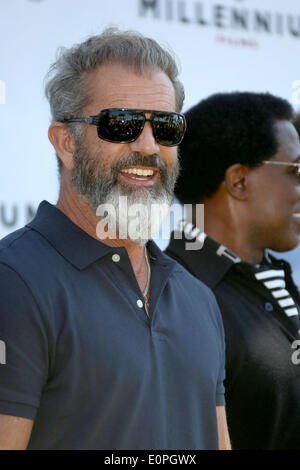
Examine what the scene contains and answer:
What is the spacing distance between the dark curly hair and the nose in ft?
2.58

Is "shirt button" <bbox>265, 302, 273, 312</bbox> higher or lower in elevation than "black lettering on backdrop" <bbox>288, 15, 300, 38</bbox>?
lower

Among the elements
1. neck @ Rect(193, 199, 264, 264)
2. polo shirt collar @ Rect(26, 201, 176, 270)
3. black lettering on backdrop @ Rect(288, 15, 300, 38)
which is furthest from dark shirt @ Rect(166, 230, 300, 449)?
black lettering on backdrop @ Rect(288, 15, 300, 38)

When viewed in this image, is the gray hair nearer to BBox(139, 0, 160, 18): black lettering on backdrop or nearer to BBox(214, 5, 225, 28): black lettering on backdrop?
BBox(139, 0, 160, 18): black lettering on backdrop

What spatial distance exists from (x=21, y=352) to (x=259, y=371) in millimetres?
928

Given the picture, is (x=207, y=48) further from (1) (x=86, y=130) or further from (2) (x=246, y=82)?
(1) (x=86, y=130)

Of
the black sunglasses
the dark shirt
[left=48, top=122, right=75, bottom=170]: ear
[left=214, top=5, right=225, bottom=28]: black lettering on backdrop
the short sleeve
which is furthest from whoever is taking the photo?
[left=214, top=5, right=225, bottom=28]: black lettering on backdrop

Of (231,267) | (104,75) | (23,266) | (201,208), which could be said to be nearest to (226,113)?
(201,208)

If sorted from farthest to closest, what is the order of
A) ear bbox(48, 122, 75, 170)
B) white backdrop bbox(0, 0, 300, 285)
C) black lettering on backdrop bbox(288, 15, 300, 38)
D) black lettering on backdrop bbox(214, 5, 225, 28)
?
black lettering on backdrop bbox(288, 15, 300, 38), black lettering on backdrop bbox(214, 5, 225, 28), white backdrop bbox(0, 0, 300, 285), ear bbox(48, 122, 75, 170)

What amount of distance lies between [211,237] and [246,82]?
0.63 m

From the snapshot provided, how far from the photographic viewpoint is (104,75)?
161 centimetres

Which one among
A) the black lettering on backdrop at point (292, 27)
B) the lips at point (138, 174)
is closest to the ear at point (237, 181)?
the black lettering on backdrop at point (292, 27)

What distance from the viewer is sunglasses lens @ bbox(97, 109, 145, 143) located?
1.55m

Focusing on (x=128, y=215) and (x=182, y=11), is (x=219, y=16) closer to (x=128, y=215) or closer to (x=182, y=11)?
(x=182, y=11)

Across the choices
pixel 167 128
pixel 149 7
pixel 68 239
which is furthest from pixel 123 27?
pixel 68 239
